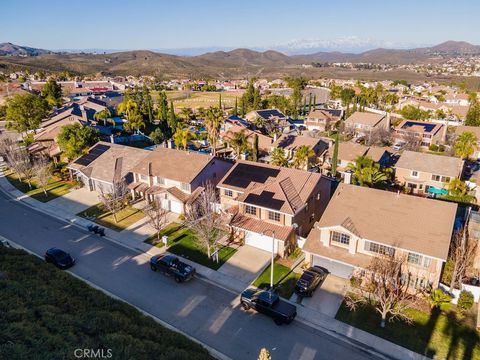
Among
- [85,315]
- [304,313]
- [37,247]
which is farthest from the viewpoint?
[37,247]

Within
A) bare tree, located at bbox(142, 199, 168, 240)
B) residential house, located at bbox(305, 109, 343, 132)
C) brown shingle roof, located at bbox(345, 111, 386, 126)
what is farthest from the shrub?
residential house, located at bbox(305, 109, 343, 132)

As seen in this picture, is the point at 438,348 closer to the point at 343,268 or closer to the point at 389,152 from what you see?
the point at 343,268

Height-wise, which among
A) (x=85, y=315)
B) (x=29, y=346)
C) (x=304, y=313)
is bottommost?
(x=304, y=313)

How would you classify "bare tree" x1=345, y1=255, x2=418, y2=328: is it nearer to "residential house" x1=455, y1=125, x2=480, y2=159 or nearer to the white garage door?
the white garage door

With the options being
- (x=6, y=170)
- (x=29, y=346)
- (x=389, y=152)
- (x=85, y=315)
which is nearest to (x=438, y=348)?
(x=85, y=315)

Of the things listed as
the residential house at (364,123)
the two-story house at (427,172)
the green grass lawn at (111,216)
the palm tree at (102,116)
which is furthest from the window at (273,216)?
the palm tree at (102,116)

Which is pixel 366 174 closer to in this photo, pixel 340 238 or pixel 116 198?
pixel 340 238

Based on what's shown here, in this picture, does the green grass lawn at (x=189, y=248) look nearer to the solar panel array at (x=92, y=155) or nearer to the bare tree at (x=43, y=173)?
the solar panel array at (x=92, y=155)

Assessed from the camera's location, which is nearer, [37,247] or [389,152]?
[37,247]
